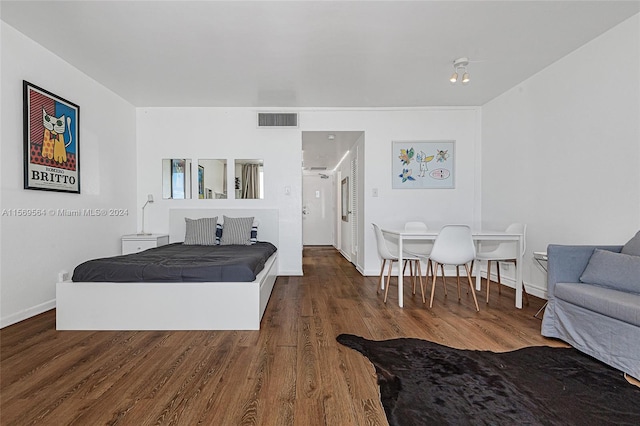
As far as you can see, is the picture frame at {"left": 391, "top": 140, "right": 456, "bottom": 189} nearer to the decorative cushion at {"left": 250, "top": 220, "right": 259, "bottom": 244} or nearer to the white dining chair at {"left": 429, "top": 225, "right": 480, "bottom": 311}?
the white dining chair at {"left": 429, "top": 225, "right": 480, "bottom": 311}

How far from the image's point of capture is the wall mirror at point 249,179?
4746mm

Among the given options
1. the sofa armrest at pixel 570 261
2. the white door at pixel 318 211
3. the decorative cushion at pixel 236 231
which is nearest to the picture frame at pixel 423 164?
the decorative cushion at pixel 236 231

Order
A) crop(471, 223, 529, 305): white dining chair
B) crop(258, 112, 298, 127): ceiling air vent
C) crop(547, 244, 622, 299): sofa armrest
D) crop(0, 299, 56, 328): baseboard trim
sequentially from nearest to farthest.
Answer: crop(547, 244, 622, 299): sofa armrest
crop(0, 299, 56, 328): baseboard trim
crop(471, 223, 529, 305): white dining chair
crop(258, 112, 298, 127): ceiling air vent

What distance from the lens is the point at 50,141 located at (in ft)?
10.0

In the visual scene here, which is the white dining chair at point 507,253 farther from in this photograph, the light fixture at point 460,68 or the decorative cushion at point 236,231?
the decorative cushion at point 236,231

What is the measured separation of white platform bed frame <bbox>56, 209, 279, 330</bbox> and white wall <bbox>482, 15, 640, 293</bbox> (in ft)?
10.0

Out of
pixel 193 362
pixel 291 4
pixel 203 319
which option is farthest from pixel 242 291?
pixel 291 4

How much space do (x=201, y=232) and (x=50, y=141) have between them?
181 centimetres

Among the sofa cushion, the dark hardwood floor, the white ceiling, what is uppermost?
the white ceiling

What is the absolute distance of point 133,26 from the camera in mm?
2648

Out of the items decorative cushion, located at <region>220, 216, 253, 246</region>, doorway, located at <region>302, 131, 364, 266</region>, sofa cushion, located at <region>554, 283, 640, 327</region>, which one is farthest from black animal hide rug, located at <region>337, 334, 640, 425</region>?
doorway, located at <region>302, 131, 364, 266</region>

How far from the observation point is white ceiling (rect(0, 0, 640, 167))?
8.00 ft

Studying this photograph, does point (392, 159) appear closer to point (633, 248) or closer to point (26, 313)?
point (633, 248)

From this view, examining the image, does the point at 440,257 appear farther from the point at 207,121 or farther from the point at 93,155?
the point at 93,155
